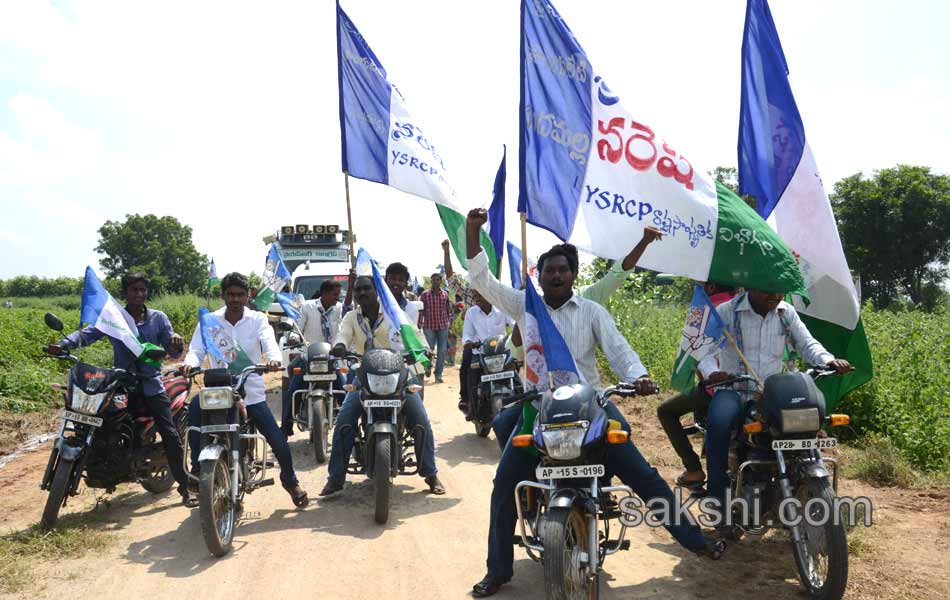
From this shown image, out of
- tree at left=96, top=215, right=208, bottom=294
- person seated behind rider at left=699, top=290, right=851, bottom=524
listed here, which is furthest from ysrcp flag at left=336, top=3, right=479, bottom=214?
tree at left=96, top=215, right=208, bottom=294

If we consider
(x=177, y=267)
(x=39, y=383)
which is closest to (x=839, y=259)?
(x=39, y=383)

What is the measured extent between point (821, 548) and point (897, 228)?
964 inches

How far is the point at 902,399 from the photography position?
23.5 ft

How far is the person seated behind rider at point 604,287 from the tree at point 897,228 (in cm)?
2358

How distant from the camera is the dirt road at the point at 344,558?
443cm

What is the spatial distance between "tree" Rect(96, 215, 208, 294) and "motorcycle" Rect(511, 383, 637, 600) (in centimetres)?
4905

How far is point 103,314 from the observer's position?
228 inches

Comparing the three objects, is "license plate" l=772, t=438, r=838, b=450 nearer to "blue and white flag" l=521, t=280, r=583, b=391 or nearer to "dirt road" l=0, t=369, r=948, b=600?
"dirt road" l=0, t=369, r=948, b=600

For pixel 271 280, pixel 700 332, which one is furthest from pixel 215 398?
pixel 271 280

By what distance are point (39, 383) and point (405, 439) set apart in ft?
25.3

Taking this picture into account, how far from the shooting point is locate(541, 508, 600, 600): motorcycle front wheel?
3459mm

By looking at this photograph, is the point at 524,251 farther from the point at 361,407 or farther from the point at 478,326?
the point at 478,326

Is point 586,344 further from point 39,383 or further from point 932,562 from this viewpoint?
point 39,383

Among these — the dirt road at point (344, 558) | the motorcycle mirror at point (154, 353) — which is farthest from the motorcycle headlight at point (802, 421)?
the motorcycle mirror at point (154, 353)
